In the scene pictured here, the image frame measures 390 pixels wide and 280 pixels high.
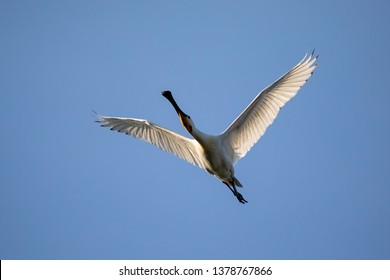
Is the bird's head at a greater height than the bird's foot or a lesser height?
greater

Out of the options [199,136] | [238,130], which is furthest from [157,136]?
[238,130]

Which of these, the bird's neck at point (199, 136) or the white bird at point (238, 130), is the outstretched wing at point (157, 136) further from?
the bird's neck at point (199, 136)

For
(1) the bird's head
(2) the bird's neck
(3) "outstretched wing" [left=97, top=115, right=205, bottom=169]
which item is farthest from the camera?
(3) "outstretched wing" [left=97, top=115, right=205, bottom=169]

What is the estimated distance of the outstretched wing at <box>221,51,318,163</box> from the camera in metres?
14.9

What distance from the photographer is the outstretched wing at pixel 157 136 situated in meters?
15.4

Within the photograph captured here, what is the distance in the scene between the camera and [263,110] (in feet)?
49.3

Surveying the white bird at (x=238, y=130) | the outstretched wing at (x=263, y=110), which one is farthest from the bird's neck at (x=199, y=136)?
the outstretched wing at (x=263, y=110)

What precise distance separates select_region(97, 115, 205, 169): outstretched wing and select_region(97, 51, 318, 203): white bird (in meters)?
0.02

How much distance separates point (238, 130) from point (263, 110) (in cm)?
57

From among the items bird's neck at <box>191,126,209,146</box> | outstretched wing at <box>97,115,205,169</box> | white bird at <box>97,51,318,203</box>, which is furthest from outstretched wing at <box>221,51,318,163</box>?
outstretched wing at <box>97,115,205,169</box>

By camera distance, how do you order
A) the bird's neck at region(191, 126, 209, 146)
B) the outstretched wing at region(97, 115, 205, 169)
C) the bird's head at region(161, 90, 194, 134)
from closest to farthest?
the bird's neck at region(191, 126, 209, 146) < the bird's head at region(161, 90, 194, 134) < the outstretched wing at region(97, 115, 205, 169)

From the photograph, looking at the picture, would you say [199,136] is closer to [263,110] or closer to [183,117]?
[183,117]

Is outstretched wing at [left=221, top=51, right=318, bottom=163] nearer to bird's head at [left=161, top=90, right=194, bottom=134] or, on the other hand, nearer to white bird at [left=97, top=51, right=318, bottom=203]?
white bird at [left=97, top=51, right=318, bottom=203]
